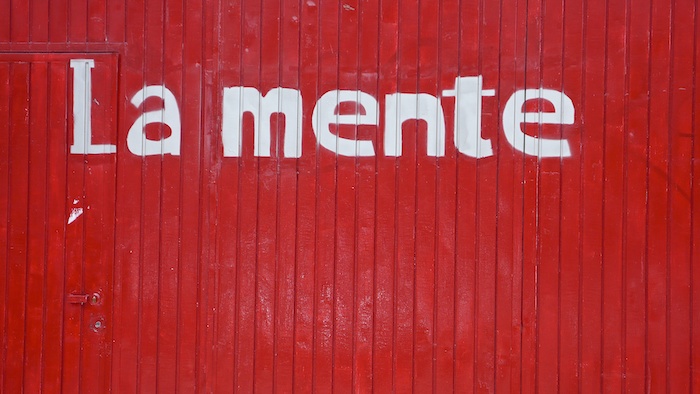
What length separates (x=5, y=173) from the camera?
3604 mm

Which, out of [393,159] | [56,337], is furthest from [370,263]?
[56,337]

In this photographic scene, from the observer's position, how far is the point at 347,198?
3539mm

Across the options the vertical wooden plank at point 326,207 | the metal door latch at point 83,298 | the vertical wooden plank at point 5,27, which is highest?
the vertical wooden plank at point 5,27

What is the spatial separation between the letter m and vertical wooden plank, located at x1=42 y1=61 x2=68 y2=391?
812 millimetres

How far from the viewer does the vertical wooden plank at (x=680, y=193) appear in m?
3.44

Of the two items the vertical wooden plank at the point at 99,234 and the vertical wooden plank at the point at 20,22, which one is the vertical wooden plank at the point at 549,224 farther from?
the vertical wooden plank at the point at 20,22

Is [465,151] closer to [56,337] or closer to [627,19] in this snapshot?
[627,19]

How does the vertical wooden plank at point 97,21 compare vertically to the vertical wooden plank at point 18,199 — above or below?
above

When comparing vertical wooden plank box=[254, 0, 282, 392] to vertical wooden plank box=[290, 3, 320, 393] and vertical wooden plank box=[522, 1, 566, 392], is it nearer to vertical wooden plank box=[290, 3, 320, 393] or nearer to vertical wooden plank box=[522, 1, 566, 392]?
vertical wooden plank box=[290, 3, 320, 393]

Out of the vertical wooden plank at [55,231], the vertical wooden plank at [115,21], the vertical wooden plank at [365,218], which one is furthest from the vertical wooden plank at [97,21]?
the vertical wooden plank at [365,218]

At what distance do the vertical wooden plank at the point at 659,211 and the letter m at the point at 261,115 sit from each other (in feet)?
5.55

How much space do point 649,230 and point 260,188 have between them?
1873mm

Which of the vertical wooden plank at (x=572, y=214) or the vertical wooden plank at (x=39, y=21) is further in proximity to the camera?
the vertical wooden plank at (x=39, y=21)

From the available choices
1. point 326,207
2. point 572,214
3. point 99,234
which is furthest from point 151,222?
point 572,214
